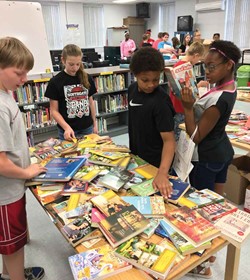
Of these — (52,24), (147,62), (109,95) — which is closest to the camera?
(147,62)

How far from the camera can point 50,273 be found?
186 cm

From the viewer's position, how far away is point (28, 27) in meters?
3.78

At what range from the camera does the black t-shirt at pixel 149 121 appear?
1457 millimetres

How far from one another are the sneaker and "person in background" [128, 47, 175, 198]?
1028 mm

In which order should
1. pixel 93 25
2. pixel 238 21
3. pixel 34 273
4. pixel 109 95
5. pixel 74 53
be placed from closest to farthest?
pixel 34 273, pixel 74 53, pixel 109 95, pixel 238 21, pixel 93 25

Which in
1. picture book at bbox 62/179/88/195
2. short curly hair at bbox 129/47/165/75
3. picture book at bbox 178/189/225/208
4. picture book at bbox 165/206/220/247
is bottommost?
picture book at bbox 178/189/225/208

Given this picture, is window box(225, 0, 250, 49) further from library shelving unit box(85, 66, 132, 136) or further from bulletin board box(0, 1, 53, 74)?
bulletin board box(0, 1, 53, 74)

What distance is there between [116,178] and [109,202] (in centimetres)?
20

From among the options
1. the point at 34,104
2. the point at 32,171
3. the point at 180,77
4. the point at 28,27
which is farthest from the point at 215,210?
the point at 28,27

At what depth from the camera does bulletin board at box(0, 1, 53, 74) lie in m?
3.60

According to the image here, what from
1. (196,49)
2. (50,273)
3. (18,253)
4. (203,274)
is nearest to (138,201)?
(18,253)

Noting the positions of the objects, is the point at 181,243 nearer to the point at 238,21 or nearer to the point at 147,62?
the point at 147,62

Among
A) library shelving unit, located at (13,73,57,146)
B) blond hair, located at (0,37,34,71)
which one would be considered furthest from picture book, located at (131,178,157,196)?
library shelving unit, located at (13,73,57,146)

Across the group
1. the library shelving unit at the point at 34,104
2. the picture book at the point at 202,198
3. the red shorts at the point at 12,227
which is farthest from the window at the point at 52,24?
the picture book at the point at 202,198
